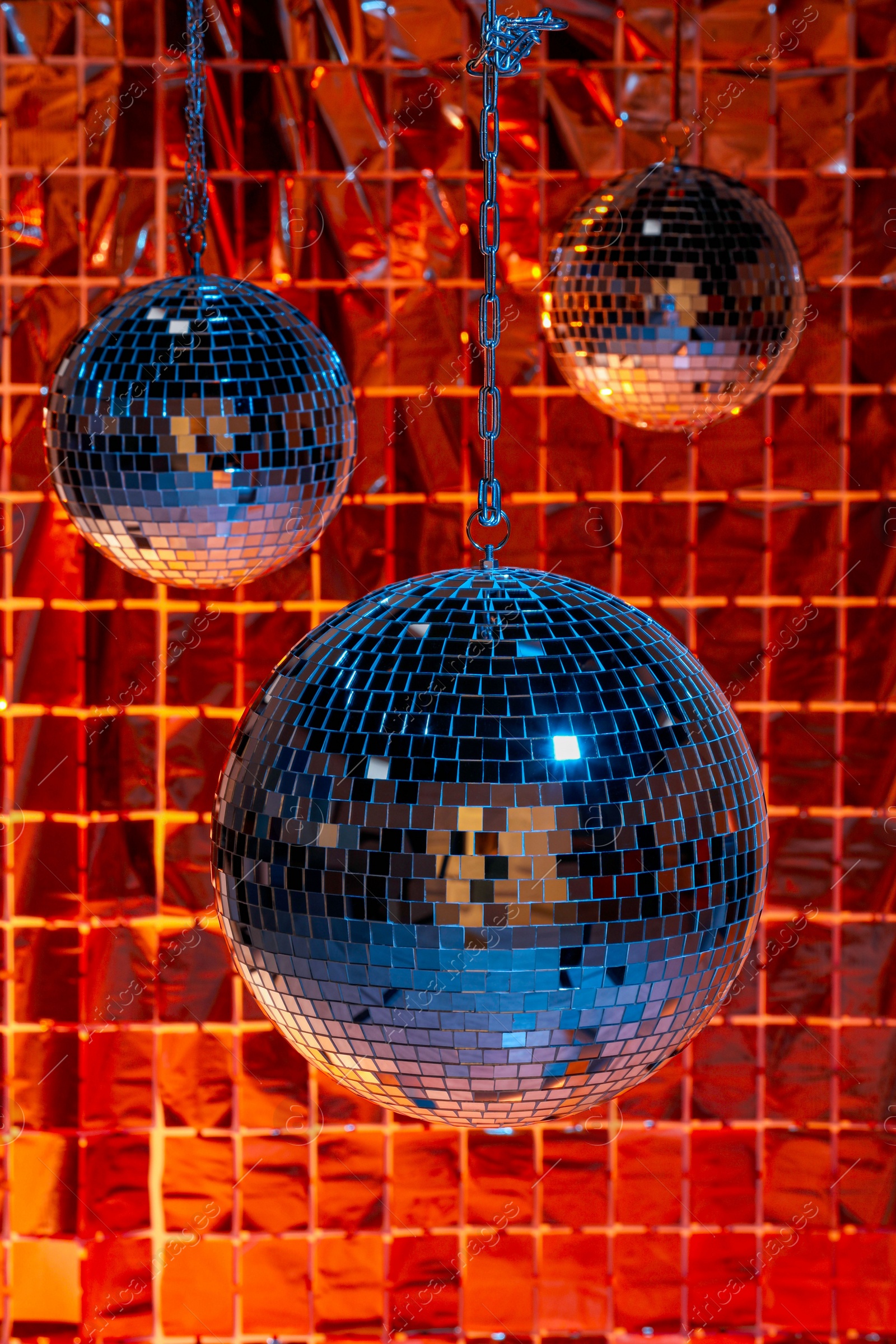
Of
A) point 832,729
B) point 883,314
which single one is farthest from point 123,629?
point 883,314

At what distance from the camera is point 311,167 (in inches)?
144

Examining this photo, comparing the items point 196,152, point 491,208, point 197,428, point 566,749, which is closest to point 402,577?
point 196,152

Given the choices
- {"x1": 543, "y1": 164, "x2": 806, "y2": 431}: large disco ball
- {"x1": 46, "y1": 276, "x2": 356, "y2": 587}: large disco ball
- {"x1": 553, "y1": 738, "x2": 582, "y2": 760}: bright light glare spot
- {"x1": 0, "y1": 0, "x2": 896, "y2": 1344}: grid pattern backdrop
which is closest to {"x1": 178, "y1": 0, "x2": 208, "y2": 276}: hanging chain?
{"x1": 46, "y1": 276, "x2": 356, "y2": 587}: large disco ball

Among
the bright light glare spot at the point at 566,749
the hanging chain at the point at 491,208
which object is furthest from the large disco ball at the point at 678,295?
the bright light glare spot at the point at 566,749

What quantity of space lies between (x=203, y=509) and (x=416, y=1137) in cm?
241

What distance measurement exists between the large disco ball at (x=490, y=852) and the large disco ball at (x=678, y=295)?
1159 mm

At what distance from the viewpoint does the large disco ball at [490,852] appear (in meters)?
1.04

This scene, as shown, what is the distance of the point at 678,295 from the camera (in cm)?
220

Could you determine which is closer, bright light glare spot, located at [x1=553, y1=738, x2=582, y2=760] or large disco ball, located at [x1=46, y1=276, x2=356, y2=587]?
bright light glare spot, located at [x1=553, y1=738, x2=582, y2=760]

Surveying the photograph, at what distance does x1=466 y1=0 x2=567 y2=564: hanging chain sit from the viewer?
130 cm

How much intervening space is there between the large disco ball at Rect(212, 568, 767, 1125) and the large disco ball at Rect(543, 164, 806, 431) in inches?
45.6

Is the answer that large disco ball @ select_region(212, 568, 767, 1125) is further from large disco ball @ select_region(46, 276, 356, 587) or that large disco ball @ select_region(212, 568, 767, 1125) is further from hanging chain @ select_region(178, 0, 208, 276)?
hanging chain @ select_region(178, 0, 208, 276)

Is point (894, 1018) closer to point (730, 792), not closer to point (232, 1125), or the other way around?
point (232, 1125)

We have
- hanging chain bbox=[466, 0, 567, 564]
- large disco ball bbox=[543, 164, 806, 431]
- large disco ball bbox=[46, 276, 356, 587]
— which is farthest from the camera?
large disco ball bbox=[543, 164, 806, 431]
